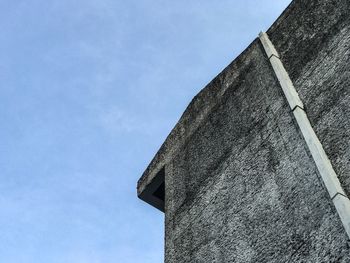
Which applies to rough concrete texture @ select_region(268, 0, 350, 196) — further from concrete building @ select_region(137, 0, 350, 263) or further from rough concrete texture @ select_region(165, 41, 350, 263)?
rough concrete texture @ select_region(165, 41, 350, 263)

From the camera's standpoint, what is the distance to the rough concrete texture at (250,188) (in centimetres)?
266

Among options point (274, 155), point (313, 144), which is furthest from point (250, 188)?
point (313, 144)

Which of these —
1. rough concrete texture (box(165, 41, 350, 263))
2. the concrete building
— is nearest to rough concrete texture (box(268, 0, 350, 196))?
the concrete building

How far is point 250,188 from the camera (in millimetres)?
3316

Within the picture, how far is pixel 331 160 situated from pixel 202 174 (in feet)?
5.01

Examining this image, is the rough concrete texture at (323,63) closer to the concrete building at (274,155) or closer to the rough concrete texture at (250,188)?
the concrete building at (274,155)

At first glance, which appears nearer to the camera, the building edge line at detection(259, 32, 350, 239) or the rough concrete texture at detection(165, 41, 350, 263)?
the building edge line at detection(259, 32, 350, 239)

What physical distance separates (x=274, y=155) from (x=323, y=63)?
0.76m

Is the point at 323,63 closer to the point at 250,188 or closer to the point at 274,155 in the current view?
the point at 274,155

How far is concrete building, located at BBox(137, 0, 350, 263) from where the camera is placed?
267 centimetres

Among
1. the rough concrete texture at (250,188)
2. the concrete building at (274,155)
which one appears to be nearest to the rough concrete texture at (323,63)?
the concrete building at (274,155)

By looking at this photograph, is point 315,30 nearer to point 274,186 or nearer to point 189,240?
point 274,186

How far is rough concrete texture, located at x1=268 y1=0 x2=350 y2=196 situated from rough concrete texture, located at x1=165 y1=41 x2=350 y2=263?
0.16m

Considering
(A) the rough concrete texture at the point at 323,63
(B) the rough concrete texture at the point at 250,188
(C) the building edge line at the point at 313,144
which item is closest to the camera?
(C) the building edge line at the point at 313,144
